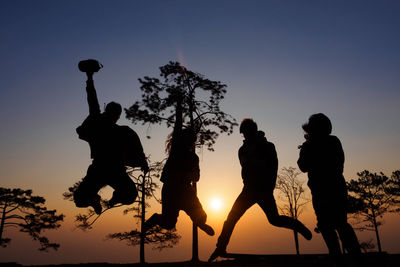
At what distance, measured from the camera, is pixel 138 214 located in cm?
2202

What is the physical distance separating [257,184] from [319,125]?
1.33m

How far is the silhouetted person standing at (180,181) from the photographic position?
455 cm

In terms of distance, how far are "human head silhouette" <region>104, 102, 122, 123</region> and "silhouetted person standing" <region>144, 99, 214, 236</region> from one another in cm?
92

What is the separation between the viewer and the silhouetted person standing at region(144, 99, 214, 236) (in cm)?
455

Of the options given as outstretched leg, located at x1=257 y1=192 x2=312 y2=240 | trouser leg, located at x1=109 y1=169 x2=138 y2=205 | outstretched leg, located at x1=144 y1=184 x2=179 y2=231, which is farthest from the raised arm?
outstretched leg, located at x1=257 y1=192 x2=312 y2=240

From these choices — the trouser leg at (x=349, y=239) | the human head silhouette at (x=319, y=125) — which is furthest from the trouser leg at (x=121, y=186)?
the trouser leg at (x=349, y=239)

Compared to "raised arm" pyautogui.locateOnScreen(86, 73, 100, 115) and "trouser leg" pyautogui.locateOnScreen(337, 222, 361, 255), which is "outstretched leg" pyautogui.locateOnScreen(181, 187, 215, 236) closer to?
"raised arm" pyautogui.locateOnScreen(86, 73, 100, 115)

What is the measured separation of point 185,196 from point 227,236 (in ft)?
3.43

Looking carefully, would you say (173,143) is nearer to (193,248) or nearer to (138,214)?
(193,248)

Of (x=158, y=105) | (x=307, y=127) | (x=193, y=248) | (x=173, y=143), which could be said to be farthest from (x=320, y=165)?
(x=158, y=105)

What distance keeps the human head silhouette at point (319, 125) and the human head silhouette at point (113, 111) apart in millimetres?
3031

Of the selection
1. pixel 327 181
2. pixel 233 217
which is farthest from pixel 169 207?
pixel 327 181

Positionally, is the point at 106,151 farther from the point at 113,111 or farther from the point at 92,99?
the point at 92,99

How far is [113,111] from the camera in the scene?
4.49 metres
